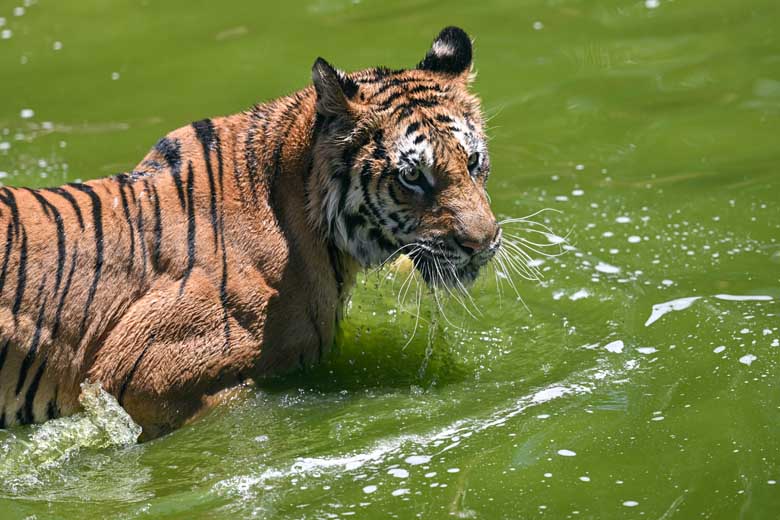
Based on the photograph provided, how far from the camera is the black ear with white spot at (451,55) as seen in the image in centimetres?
455

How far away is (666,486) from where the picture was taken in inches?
147

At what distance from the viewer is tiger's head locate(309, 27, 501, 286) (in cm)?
418

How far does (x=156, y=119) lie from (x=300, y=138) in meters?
2.82

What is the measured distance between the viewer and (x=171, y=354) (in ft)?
13.6

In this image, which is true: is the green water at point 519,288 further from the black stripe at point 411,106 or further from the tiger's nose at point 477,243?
the black stripe at point 411,106

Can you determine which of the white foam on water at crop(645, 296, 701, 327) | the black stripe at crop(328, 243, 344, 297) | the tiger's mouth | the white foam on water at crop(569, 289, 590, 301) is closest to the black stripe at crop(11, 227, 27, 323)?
the black stripe at crop(328, 243, 344, 297)

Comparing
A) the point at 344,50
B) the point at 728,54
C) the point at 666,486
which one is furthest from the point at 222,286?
the point at 728,54

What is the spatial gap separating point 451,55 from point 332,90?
1.90ft

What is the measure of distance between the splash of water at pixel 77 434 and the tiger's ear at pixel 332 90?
1.19 metres

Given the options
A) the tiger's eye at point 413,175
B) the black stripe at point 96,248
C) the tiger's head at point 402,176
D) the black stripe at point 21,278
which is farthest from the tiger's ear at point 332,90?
the black stripe at point 21,278

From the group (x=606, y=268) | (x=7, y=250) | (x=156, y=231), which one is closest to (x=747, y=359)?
(x=606, y=268)

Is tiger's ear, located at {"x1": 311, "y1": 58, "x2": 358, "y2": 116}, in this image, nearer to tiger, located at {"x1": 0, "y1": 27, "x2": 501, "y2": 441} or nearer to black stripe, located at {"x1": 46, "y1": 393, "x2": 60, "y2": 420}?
tiger, located at {"x1": 0, "y1": 27, "x2": 501, "y2": 441}

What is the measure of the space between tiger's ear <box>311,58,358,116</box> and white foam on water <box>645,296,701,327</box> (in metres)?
1.50

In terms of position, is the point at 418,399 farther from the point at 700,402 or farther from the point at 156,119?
the point at 156,119
